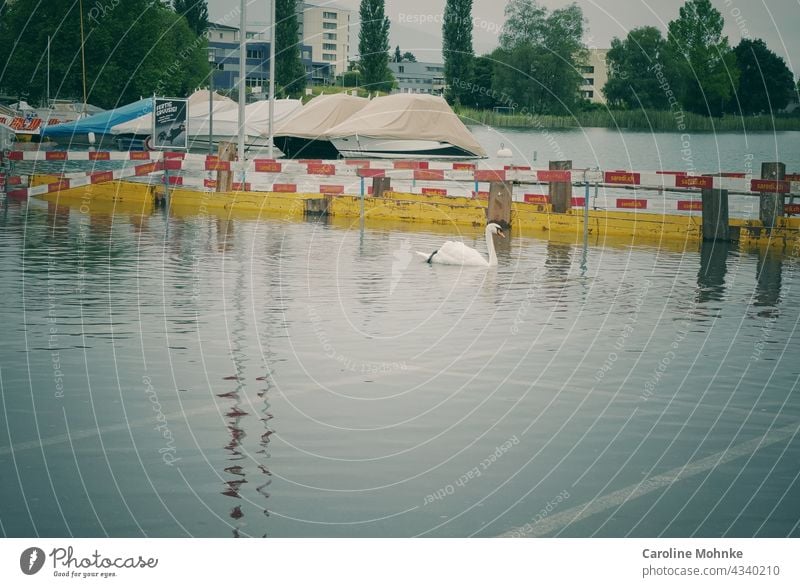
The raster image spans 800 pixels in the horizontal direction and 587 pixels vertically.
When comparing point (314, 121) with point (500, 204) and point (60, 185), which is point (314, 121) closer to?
point (60, 185)

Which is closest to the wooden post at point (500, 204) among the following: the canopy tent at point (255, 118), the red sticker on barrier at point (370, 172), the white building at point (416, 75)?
the red sticker on barrier at point (370, 172)

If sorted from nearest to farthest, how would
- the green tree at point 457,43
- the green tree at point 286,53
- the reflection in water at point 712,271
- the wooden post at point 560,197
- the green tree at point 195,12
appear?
the reflection in water at point 712,271 → the wooden post at point 560,197 → the green tree at point 457,43 → the green tree at point 286,53 → the green tree at point 195,12

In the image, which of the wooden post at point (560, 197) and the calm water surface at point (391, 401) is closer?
the calm water surface at point (391, 401)

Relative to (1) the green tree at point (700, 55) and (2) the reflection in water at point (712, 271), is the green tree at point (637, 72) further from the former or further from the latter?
(2) the reflection in water at point (712, 271)

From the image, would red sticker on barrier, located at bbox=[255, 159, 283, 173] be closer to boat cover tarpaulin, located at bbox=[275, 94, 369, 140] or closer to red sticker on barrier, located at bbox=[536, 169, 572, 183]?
red sticker on barrier, located at bbox=[536, 169, 572, 183]

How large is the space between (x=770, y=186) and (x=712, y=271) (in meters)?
5.99

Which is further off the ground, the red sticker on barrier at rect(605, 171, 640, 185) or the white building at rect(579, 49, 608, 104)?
the white building at rect(579, 49, 608, 104)

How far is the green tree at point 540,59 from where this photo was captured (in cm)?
8625

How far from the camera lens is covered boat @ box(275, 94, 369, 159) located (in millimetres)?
70688

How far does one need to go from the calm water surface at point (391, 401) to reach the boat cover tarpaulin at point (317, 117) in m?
50.1

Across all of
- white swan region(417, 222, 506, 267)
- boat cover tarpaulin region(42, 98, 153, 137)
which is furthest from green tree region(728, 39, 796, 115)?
white swan region(417, 222, 506, 267)

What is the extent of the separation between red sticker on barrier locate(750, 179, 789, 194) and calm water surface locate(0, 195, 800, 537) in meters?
6.73

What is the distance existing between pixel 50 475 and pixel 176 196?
28123mm

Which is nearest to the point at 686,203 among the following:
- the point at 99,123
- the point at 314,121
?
the point at 314,121
